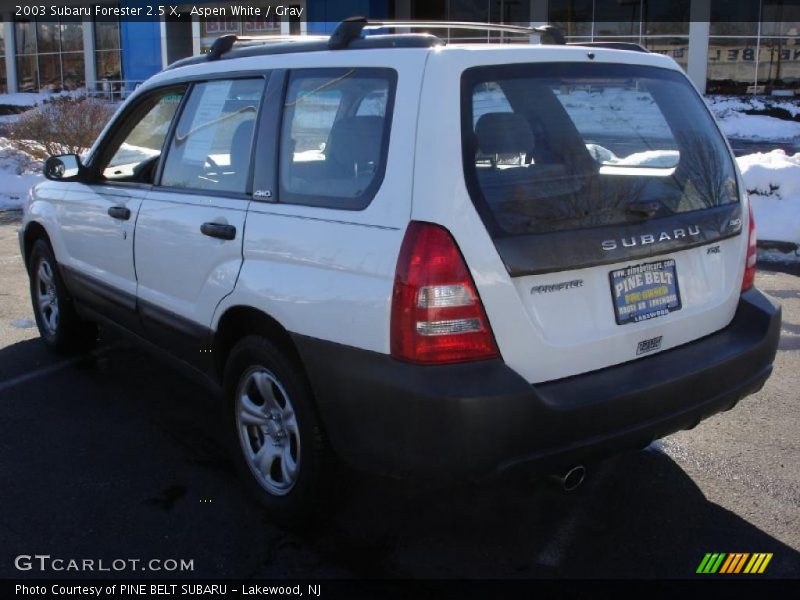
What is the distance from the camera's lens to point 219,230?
3611 millimetres

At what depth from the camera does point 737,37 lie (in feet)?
91.8

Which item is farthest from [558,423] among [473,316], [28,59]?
[28,59]

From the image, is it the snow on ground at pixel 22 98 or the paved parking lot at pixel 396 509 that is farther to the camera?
the snow on ground at pixel 22 98

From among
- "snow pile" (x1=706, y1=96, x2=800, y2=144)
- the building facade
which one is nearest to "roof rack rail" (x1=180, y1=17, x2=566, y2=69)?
"snow pile" (x1=706, y1=96, x2=800, y2=144)

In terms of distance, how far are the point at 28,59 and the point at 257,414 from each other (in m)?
43.9

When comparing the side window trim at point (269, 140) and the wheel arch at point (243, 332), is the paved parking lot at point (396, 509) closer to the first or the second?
the wheel arch at point (243, 332)

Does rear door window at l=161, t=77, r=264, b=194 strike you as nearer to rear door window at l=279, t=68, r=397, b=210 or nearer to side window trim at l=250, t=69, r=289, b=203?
side window trim at l=250, t=69, r=289, b=203

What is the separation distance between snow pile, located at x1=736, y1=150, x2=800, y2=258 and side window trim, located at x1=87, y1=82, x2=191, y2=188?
252 inches

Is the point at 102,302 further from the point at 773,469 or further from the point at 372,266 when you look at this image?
the point at 773,469

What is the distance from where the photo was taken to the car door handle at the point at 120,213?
14.4 feet

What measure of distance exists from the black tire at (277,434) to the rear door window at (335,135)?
645mm

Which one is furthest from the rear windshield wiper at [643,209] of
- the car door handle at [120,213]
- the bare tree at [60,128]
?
the bare tree at [60,128]

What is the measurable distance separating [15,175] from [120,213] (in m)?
10.9

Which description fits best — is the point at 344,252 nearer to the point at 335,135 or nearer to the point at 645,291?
the point at 335,135
